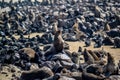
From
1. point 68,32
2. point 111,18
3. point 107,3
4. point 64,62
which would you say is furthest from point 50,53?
point 107,3

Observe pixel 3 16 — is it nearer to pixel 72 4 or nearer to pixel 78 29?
pixel 78 29

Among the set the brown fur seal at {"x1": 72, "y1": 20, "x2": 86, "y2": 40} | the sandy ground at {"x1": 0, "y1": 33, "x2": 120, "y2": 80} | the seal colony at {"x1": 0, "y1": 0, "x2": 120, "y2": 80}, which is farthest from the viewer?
the brown fur seal at {"x1": 72, "y1": 20, "x2": 86, "y2": 40}

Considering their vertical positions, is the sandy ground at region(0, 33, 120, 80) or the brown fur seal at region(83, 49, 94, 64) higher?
the brown fur seal at region(83, 49, 94, 64)

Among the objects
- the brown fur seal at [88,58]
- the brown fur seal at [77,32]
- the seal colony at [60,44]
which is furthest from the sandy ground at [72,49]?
the brown fur seal at [88,58]

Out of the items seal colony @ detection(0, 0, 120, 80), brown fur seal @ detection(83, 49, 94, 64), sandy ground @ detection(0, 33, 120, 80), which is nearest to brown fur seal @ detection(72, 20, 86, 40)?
seal colony @ detection(0, 0, 120, 80)

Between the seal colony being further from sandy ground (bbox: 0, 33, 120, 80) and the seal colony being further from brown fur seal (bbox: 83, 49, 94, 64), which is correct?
sandy ground (bbox: 0, 33, 120, 80)

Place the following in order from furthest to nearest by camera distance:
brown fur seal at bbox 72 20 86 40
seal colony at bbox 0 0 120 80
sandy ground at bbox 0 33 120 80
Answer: brown fur seal at bbox 72 20 86 40 < sandy ground at bbox 0 33 120 80 < seal colony at bbox 0 0 120 80

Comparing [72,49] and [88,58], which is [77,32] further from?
[88,58]

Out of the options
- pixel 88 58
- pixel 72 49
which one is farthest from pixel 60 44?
pixel 72 49

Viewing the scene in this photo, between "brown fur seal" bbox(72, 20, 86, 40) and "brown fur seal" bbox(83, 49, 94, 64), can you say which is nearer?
"brown fur seal" bbox(83, 49, 94, 64)
